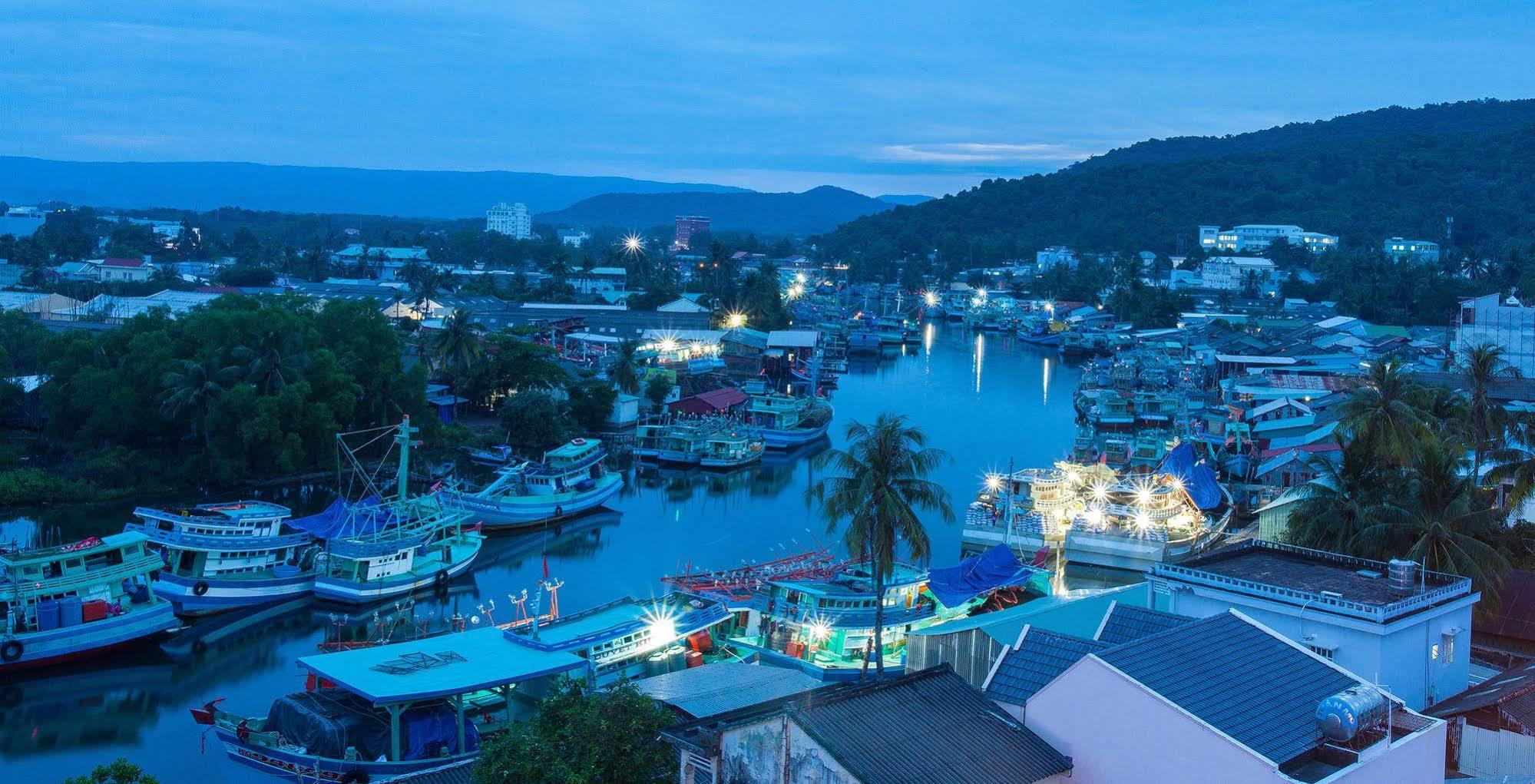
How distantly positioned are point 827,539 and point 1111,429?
59.6 ft

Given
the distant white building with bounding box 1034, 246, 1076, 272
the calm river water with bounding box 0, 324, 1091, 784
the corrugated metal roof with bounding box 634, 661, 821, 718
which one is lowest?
the calm river water with bounding box 0, 324, 1091, 784

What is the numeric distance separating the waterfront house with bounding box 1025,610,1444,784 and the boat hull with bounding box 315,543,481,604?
16048 mm

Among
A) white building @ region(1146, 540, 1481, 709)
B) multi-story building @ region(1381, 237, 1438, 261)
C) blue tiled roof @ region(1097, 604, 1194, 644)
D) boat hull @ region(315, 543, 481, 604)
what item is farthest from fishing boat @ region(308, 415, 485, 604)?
multi-story building @ region(1381, 237, 1438, 261)

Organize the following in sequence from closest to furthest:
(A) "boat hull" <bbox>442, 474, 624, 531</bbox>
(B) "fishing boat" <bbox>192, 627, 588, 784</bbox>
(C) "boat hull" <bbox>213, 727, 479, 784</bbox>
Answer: (C) "boat hull" <bbox>213, 727, 479, 784</bbox> → (B) "fishing boat" <bbox>192, 627, 588, 784</bbox> → (A) "boat hull" <bbox>442, 474, 624, 531</bbox>

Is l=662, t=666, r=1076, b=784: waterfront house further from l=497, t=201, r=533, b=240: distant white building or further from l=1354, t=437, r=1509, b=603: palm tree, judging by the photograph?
l=497, t=201, r=533, b=240: distant white building

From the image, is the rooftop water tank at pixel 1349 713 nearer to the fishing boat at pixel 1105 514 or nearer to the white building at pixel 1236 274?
the fishing boat at pixel 1105 514

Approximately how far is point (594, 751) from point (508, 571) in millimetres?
16428

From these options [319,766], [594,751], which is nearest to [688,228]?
[319,766]

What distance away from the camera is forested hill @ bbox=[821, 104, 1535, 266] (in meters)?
112

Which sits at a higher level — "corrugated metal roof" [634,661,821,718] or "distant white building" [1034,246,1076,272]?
"distant white building" [1034,246,1076,272]

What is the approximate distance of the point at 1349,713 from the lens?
9906mm

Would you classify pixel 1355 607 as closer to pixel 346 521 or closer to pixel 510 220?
pixel 346 521

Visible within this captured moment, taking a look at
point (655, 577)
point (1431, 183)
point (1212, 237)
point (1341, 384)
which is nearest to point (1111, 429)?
point (1341, 384)

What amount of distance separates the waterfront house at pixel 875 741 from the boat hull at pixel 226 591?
14.9 meters
